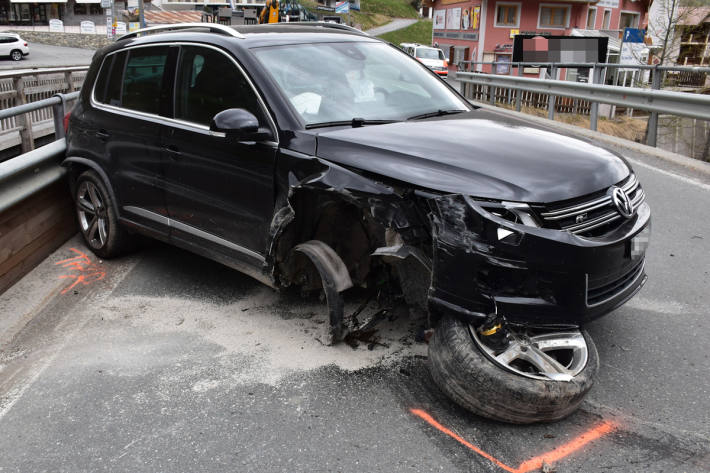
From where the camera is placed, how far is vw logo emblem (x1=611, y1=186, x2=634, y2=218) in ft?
10.8

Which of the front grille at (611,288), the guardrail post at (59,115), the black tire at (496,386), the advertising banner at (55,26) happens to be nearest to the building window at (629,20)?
the advertising banner at (55,26)

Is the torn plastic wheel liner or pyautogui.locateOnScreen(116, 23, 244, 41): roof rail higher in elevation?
pyautogui.locateOnScreen(116, 23, 244, 41): roof rail

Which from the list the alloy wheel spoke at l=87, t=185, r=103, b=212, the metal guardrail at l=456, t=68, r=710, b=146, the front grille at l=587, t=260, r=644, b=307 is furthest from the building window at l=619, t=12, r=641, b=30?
the front grille at l=587, t=260, r=644, b=307

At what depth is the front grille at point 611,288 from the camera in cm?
318

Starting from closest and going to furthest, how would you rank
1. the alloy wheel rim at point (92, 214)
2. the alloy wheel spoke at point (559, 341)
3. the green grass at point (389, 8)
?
the alloy wheel spoke at point (559, 341) < the alloy wheel rim at point (92, 214) < the green grass at point (389, 8)

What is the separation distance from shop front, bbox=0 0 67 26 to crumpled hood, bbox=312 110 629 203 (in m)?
76.3

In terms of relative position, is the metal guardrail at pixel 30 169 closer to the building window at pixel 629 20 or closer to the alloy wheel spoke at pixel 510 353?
the alloy wheel spoke at pixel 510 353

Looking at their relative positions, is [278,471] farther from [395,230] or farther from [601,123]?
[601,123]

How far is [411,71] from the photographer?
491cm

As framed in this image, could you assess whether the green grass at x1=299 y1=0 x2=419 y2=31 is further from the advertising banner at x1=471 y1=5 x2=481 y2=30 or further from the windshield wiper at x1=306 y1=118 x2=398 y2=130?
the windshield wiper at x1=306 y1=118 x2=398 y2=130

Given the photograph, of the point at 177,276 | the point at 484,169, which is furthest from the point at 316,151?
the point at 177,276

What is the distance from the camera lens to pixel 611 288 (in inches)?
130

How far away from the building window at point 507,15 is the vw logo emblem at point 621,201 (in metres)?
51.8

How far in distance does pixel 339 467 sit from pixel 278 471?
0.27 metres
